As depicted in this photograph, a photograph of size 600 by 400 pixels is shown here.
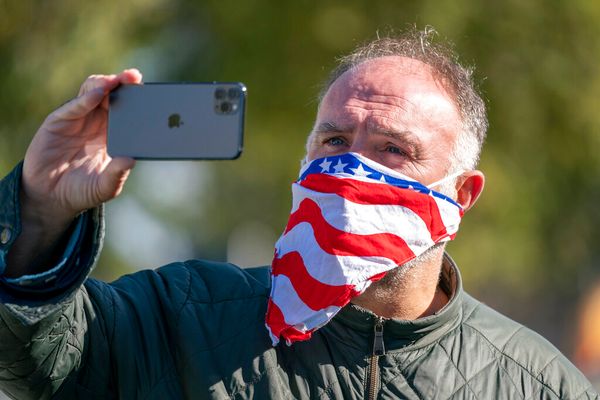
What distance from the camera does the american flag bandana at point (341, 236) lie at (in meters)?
3.57

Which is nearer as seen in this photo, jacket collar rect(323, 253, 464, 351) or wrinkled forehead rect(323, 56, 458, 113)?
jacket collar rect(323, 253, 464, 351)

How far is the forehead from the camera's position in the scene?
3.99 meters

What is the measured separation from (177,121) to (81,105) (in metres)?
0.26

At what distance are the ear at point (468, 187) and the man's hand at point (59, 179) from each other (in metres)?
1.49

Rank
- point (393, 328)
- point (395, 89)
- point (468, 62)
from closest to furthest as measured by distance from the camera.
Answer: point (393, 328)
point (395, 89)
point (468, 62)

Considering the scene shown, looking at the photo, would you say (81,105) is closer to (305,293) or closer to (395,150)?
(305,293)

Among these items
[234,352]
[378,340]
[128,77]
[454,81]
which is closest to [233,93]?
[128,77]

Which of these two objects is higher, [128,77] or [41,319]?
[128,77]

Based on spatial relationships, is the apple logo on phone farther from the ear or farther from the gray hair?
the ear

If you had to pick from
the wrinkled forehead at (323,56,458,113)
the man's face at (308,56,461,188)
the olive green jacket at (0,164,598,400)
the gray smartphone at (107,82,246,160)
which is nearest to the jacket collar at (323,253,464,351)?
the olive green jacket at (0,164,598,400)

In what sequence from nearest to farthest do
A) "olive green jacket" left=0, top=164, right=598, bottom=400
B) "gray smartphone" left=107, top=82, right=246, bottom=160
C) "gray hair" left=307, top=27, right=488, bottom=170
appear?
1. "gray smartphone" left=107, top=82, right=246, bottom=160
2. "olive green jacket" left=0, top=164, right=598, bottom=400
3. "gray hair" left=307, top=27, right=488, bottom=170

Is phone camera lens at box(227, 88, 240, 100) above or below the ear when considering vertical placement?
above

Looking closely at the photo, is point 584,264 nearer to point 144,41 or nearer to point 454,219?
point 144,41

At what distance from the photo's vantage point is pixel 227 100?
9.93 ft
